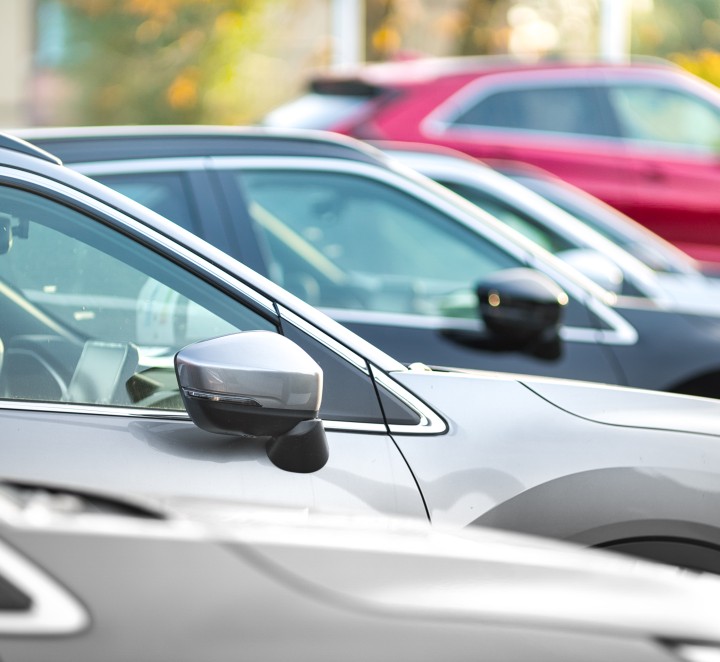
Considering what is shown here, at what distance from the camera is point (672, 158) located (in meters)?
8.95

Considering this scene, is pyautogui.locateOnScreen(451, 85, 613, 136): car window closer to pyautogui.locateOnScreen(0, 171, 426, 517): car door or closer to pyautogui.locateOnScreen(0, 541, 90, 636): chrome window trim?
pyautogui.locateOnScreen(0, 171, 426, 517): car door

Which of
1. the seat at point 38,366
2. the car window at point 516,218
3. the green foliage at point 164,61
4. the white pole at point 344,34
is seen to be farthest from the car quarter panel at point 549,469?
the green foliage at point 164,61

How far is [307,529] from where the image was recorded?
165 centimetres

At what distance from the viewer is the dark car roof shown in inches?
153

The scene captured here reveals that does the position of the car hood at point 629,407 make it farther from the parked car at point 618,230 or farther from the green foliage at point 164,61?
the green foliage at point 164,61

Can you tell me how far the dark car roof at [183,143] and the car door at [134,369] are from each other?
1415 mm

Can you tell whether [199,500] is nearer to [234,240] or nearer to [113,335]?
[113,335]

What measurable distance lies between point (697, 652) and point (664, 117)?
7929 millimetres

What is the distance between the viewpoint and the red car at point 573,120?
8.29 meters

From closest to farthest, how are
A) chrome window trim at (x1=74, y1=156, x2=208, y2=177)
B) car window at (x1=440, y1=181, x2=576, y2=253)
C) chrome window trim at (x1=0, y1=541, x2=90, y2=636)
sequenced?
chrome window trim at (x1=0, y1=541, x2=90, y2=636)
chrome window trim at (x1=74, y1=156, x2=208, y2=177)
car window at (x1=440, y1=181, x2=576, y2=253)

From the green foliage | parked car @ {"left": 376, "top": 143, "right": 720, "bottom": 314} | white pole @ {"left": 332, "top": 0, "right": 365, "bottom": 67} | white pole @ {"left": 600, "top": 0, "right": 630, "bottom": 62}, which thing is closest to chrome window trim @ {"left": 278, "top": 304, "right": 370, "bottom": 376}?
parked car @ {"left": 376, "top": 143, "right": 720, "bottom": 314}

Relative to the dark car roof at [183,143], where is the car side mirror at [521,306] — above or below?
below

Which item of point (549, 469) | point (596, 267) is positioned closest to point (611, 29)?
point (596, 267)

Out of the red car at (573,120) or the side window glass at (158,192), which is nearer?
the side window glass at (158,192)
